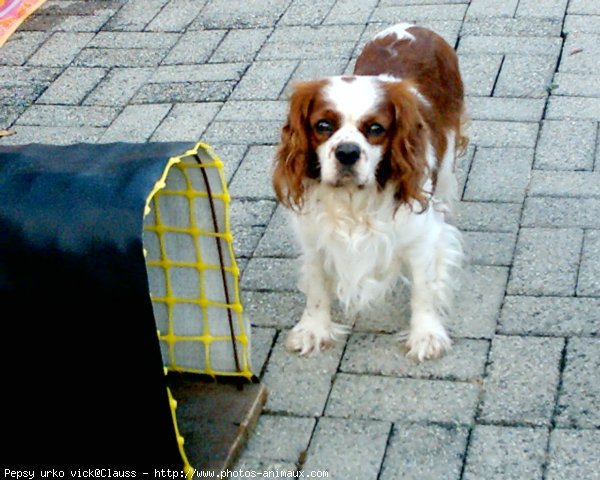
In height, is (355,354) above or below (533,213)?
above

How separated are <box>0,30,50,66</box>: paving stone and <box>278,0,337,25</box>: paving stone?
57.6 inches

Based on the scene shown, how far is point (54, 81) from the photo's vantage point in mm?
6203

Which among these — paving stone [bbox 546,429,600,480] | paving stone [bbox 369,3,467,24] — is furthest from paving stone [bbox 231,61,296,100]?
paving stone [bbox 546,429,600,480]

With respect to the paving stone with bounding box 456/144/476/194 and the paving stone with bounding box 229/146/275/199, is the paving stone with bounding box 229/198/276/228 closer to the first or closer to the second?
the paving stone with bounding box 229/146/275/199

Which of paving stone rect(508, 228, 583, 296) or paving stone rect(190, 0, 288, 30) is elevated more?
paving stone rect(508, 228, 583, 296)

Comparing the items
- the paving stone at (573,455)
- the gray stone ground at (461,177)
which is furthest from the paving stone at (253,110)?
the paving stone at (573,455)

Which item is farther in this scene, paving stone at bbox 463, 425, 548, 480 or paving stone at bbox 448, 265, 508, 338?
paving stone at bbox 448, 265, 508, 338

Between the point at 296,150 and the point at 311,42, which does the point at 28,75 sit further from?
the point at 296,150

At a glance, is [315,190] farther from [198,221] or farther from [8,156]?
[8,156]

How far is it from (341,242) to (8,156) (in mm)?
1203

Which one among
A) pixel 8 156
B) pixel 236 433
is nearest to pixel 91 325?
pixel 8 156

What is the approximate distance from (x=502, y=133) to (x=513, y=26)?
1.22 m

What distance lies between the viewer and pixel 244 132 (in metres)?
5.40

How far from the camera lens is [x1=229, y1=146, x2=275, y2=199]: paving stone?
488 cm
